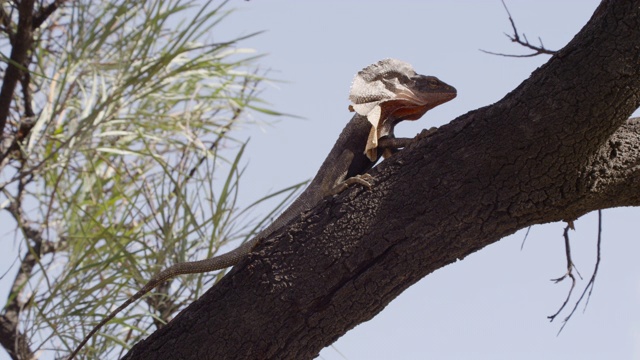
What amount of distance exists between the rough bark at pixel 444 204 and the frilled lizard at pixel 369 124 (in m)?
0.45

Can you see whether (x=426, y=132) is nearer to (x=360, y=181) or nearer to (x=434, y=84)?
(x=360, y=181)

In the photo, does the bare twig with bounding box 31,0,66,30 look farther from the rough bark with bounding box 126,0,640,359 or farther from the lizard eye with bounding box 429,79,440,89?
the rough bark with bounding box 126,0,640,359

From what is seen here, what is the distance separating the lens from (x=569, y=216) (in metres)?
1.92

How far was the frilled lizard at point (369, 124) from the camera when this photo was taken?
8.07ft

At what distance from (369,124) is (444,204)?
0.83 m

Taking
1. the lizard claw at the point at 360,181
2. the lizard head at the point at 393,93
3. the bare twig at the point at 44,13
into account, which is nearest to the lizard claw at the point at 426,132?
the lizard claw at the point at 360,181

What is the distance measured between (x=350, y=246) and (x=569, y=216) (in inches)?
20.5

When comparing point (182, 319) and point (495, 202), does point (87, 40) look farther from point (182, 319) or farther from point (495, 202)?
point (495, 202)

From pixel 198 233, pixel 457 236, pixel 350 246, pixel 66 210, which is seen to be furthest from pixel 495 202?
pixel 66 210

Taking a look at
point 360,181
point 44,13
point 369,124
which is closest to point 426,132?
point 360,181

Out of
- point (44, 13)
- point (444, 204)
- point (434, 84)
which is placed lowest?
point (444, 204)

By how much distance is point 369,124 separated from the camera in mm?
2611

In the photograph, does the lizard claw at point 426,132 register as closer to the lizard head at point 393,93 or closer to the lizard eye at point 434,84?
the lizard head at point 393,93

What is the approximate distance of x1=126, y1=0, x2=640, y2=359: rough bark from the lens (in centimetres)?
176
